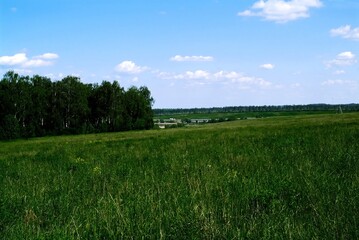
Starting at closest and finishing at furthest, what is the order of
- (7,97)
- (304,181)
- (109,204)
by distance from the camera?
(109,204) → (304,181) → (7,97)

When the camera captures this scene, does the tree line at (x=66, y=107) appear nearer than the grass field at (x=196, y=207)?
No

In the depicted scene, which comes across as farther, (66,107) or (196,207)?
(66,107)

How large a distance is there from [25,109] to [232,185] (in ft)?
301

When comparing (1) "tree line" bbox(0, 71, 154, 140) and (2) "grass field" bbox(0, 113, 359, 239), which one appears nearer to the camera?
(2) "grass field" bbox(0, 113, 359, 239)

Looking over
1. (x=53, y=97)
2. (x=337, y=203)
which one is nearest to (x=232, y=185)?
(x=337, y=203)

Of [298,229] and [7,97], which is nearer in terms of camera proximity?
[298,229]

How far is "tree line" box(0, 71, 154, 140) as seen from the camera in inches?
3476

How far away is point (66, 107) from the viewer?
100 meters

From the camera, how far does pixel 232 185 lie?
691cm

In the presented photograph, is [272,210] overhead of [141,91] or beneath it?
beneath

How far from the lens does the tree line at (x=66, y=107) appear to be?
88294mm

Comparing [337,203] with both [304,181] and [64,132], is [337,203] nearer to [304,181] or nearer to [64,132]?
[304,181]

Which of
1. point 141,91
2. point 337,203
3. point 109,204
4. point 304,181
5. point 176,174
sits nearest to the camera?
point 337,203

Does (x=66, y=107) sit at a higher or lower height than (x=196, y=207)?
higher
